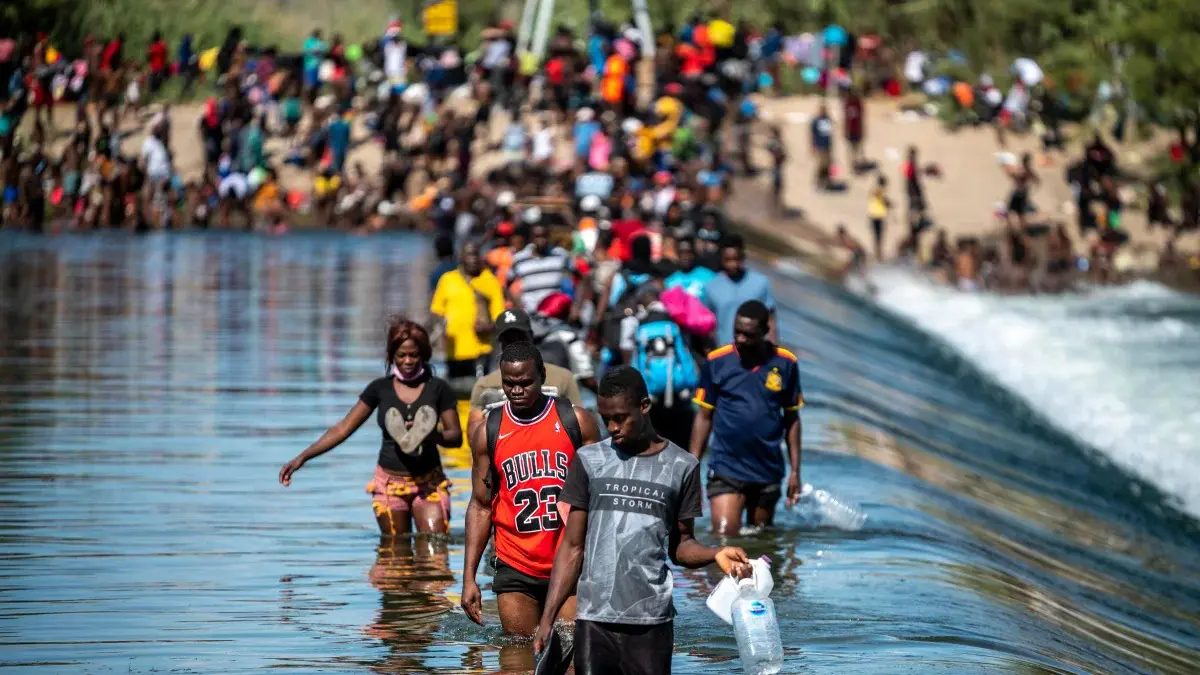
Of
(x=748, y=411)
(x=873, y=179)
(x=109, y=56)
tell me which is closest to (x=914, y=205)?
(x=873, y=179)

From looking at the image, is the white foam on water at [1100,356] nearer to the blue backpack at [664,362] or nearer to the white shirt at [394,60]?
the blue backpack at [664,362]

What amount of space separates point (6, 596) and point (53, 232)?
30.1 meters

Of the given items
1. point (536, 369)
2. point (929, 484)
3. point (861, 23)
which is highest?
point (861, 23)

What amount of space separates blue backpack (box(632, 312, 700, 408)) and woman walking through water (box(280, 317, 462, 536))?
2801 mm

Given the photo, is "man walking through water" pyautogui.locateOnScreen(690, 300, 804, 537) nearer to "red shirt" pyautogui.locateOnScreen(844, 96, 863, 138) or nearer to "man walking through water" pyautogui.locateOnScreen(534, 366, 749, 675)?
"man walking through water" pyautogui.locateOnScreen(534, 366, 749, 675)

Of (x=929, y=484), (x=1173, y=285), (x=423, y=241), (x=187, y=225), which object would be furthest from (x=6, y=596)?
(x=1173, y=285)

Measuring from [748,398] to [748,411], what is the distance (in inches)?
3.1

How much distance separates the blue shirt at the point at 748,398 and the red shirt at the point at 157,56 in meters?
32.3

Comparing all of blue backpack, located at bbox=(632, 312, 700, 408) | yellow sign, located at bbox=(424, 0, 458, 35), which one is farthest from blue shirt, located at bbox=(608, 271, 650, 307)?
yellow sign, located at bbox=(424, 0, 458, 35)

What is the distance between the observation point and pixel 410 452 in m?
10.2

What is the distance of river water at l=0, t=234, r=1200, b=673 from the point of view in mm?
9211

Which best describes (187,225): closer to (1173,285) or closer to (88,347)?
(88,347)

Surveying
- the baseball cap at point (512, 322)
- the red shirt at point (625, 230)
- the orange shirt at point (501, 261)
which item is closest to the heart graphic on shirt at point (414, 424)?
the baseball cap at point (512, 322)

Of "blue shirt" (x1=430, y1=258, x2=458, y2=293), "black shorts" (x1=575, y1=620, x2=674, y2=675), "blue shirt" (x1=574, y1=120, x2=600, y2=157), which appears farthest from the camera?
"blue shirt" (x1=574, y1=120, x2=600, y2=157)
